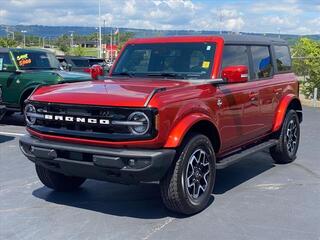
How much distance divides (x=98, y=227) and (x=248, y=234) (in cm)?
138

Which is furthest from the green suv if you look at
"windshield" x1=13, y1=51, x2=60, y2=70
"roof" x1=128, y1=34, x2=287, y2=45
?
"roof" x1=128, y1=34, x2=287, y2=45

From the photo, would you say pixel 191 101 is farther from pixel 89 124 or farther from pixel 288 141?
pixel 288 141

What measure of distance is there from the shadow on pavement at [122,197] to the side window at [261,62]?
4.63ft

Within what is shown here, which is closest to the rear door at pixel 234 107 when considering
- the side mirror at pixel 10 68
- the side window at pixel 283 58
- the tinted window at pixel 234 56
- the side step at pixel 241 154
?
the tinted window at pixel 234 56

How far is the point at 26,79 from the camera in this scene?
11.3 m

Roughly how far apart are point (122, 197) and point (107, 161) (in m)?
1.26

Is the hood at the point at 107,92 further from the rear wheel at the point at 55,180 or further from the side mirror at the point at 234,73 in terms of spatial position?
the rear wheel at the point at 55,180

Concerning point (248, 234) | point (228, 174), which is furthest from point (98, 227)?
point (228, 174)

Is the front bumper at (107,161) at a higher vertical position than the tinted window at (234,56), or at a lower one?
lower

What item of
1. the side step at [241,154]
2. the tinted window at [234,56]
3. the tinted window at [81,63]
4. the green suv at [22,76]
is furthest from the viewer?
the tinted window at [81,63]

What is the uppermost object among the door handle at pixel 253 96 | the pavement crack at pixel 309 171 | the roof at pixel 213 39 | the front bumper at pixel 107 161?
the roof at pixel 213 39

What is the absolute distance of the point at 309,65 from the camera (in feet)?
75.8

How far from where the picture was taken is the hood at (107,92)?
4.58 meters

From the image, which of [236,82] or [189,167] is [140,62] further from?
[189,167]
